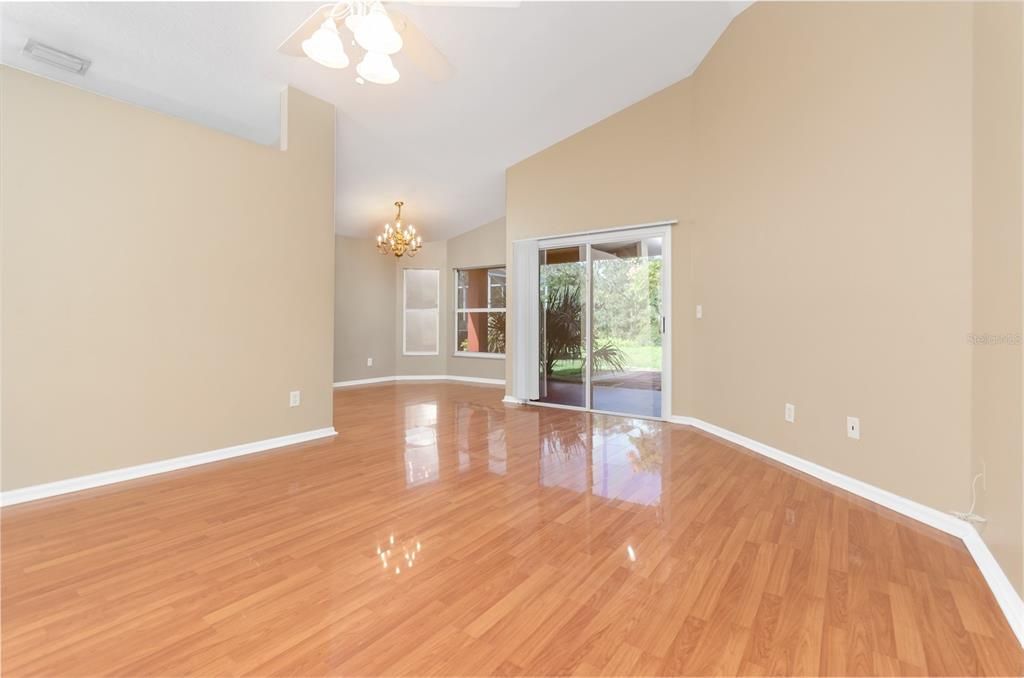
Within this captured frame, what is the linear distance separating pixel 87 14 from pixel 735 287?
4.92m

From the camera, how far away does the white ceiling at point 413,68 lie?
280cm

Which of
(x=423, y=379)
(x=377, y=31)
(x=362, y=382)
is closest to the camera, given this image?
(x=377, y=31)

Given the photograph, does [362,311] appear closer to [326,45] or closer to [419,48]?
[419,48]

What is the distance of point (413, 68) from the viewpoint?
11.6 ft

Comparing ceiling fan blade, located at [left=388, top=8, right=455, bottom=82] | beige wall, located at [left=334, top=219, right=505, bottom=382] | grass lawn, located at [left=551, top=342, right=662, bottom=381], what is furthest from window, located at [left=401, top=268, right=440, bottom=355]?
ceiling fan blade, located at [left=388, top=8, right=455, bottom=82]

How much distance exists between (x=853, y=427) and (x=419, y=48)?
11.3 ft

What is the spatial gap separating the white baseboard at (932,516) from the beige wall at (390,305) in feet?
14.8

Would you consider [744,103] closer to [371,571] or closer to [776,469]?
[776,469]

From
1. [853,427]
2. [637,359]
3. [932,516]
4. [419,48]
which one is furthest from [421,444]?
[932,516]

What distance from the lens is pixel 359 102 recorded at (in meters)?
3.96

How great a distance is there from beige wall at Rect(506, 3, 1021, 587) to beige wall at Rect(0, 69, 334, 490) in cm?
351

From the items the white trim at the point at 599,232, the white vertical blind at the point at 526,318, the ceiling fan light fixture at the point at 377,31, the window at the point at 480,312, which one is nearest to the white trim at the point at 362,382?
the window at the point at 480,312

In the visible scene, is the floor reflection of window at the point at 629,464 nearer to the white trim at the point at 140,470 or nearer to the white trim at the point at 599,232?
the white trim at the point at 599,232

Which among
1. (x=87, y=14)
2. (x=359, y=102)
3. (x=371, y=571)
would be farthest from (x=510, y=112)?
(x=371, y=571)
